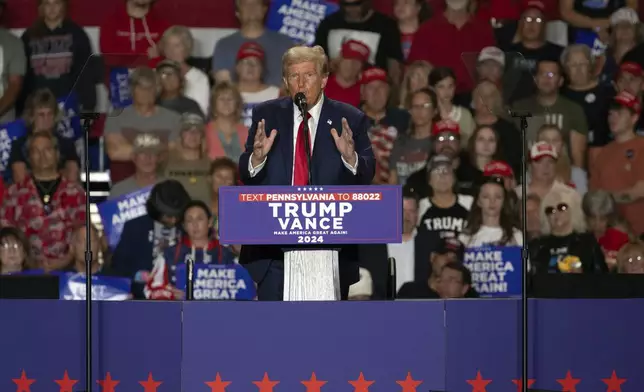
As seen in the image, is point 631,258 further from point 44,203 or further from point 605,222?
point 44,203

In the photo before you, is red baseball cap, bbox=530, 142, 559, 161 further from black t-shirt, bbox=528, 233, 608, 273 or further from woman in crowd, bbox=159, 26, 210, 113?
woman in crowd, bbox=159, 26, 210, 113

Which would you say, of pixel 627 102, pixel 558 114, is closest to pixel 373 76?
pixel 558 114

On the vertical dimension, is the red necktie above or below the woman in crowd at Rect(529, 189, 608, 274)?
above

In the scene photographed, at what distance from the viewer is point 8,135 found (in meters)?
9.12

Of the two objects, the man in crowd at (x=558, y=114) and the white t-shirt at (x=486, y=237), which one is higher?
the man in crowd at (x=558, y=114)

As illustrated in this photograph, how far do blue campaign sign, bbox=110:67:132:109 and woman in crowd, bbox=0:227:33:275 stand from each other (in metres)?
1.19

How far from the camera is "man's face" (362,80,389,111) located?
29.0 ft

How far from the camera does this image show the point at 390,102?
890 cm

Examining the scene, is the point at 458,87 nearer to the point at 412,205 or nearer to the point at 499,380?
the point at 412,205

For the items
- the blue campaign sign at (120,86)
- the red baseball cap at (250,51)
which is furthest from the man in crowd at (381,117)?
the blue campaign sign at (120,86)

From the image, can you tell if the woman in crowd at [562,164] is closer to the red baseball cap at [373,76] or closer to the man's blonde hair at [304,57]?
the red baseball cap at [373,76]

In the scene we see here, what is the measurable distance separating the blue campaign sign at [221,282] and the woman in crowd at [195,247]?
0.26 feet

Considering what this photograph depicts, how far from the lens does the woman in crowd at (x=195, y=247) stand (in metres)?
8.53

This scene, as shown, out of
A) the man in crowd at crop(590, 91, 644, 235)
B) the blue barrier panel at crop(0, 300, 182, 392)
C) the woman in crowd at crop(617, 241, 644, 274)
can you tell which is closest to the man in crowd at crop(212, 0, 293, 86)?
the man in crowd at crop(590, 91, 644, 235)
